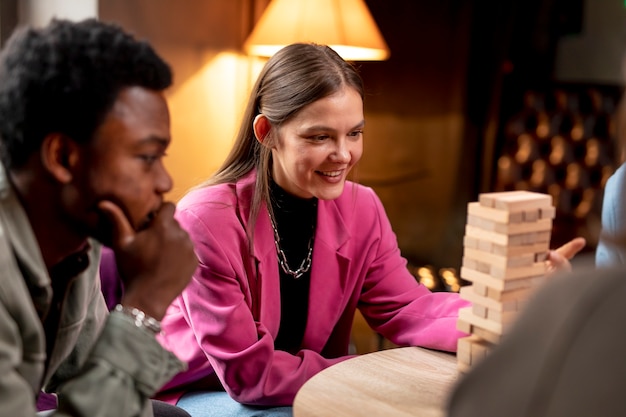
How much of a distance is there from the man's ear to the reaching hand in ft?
0.26

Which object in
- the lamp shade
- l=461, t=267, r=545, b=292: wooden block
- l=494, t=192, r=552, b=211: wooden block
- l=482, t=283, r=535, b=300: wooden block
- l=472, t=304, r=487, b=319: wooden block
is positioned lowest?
l=472, t=304, r=487, b=319: wooden block

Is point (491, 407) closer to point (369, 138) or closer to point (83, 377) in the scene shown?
point (83, 377)

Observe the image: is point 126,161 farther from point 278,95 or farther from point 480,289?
point 278,95

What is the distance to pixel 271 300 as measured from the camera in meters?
2.11

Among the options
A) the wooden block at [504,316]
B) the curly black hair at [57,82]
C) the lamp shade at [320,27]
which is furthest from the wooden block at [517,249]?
the lamp shade at [320,27]

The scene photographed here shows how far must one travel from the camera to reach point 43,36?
1.27m

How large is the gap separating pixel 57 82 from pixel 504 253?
2.66 ft

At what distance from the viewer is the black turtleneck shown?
7.18ft

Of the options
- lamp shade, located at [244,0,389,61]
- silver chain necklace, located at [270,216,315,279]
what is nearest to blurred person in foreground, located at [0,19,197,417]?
silver chain necklace, located at [270,216,315,279]

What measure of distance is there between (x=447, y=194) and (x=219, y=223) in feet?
7.71

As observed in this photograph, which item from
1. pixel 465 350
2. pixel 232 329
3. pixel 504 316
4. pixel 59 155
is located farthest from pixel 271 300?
pixel 59 155

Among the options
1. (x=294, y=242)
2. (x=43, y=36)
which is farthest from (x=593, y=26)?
(x=43, y=36)

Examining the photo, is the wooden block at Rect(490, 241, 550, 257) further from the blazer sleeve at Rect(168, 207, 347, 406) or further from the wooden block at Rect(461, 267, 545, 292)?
the blazer sleeve at Rect(168, 207, 347, 406)

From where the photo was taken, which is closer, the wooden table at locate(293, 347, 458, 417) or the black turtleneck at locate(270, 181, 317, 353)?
the wooden table at locate(293, 347, 458, 417)
